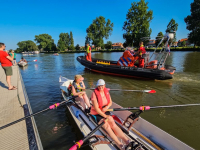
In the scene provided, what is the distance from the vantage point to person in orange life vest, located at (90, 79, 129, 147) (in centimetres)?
315

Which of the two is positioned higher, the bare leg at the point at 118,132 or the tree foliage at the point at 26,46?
the tree foliage at the point at 26,46

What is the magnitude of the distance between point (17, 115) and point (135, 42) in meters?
45.3

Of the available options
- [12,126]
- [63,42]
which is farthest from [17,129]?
[63,42]

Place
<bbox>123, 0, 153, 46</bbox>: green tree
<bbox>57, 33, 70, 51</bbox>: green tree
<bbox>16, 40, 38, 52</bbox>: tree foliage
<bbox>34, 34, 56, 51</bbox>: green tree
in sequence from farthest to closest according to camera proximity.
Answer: <bbox>16, 40, 38, 52</bbox>: tree foliage
<bbox>34, 34, 56, 51</bbox>: green tree
<bbox>57, 33, 70, 51</bbox>: green tree
<bbox>123, 0, 153, 46</bbox>: green tree

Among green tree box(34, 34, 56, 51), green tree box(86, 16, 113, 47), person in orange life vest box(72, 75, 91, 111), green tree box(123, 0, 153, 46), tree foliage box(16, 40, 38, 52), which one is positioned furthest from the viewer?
tree foliage box(16, 40, 38, 52)

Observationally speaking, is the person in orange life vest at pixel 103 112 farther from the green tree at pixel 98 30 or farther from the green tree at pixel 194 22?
the green tree at pixel 98 30

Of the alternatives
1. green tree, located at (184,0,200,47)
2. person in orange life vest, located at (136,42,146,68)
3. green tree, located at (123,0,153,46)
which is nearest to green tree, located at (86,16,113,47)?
green tree, located at (123,0,153,46)

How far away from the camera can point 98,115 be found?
349cm

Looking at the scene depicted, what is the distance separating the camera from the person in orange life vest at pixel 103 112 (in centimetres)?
315

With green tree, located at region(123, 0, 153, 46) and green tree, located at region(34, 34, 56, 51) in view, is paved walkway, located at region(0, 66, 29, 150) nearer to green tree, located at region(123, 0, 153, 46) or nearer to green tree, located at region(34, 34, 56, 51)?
green tree, located at region(123, 0, 153, 46)

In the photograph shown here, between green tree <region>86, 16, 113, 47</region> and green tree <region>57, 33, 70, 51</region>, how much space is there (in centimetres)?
2654

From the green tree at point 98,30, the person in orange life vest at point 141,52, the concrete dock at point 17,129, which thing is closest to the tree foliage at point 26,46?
the green tree at point 98,30

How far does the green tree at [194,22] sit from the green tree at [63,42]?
2630 inches

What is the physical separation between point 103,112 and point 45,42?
4001 inches
